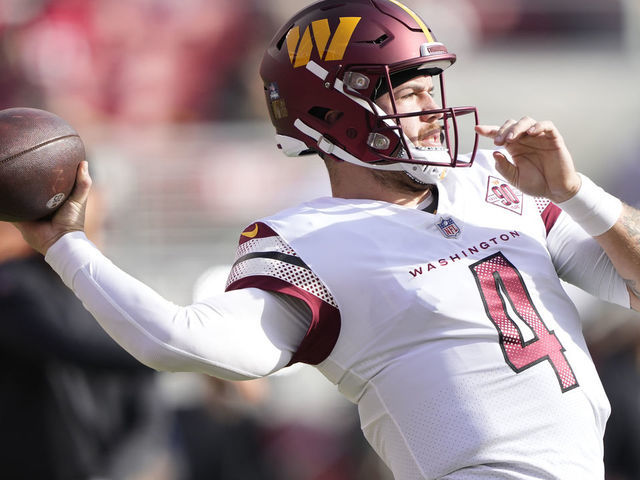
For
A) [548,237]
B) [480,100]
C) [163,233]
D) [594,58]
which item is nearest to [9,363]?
[548,237]

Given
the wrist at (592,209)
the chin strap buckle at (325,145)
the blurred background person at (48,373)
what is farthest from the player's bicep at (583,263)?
the blurred background person at (48,373)

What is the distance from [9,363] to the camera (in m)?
3.58

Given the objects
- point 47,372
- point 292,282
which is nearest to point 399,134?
point 292,282

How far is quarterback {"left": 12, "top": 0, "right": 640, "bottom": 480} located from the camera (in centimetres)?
216

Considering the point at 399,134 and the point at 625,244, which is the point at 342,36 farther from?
the point at 625,244

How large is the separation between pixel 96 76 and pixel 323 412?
10.1 feet

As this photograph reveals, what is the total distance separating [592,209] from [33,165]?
1368 mm

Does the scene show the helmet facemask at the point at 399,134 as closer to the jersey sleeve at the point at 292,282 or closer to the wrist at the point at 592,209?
the wrist at the point at 592,209

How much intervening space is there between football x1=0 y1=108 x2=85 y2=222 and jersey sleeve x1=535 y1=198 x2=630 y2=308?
49.2 inches

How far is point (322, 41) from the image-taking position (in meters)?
2.52

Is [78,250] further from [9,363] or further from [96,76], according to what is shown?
[96,76]

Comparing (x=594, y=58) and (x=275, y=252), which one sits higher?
(x=275, y=252)

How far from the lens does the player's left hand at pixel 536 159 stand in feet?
7.41

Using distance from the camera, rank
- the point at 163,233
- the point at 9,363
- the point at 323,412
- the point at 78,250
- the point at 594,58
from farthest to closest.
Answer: the point at 594,58 < the point at 163,233 < the point at 323,412 < the point at 9,363 < the point at 78,250
